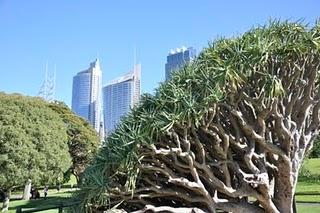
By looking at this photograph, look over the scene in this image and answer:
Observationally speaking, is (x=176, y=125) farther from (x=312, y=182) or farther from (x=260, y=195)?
(x=312, y=182)

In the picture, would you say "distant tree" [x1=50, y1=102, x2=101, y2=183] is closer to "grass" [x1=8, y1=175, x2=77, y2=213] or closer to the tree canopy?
"grass" [x1=8, y1=175, x2=77, y2=213]

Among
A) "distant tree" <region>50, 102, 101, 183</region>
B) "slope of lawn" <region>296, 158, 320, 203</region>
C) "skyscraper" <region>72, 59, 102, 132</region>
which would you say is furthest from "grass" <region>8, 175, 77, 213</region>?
"skyscraper" <region>72, 59, 102, 132</region>

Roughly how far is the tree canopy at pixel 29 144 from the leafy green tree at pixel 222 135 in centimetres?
1359

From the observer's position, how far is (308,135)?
8.66 metres

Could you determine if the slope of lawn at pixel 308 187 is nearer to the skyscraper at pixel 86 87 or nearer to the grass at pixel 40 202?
the grass at pixel 40 202

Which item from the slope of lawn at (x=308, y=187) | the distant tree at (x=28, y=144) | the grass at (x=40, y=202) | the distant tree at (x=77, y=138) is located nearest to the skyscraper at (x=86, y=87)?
the grass at (x=40, y=202)

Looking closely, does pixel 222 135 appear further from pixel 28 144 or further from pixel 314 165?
pixel 314 165

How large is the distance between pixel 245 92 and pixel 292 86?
103 cm

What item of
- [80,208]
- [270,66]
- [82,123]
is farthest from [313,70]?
[82,123]

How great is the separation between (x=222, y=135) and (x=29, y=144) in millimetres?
15896

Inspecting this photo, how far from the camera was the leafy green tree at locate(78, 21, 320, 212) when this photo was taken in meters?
7.58

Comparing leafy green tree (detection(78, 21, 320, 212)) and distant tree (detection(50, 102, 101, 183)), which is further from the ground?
distant tree (detection(50, 102, 101, 183))

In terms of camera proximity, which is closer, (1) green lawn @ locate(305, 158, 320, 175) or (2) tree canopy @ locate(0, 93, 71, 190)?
(2) tree canopy @ locate(0, 93, 71, 190)

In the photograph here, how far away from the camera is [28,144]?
2158cm
